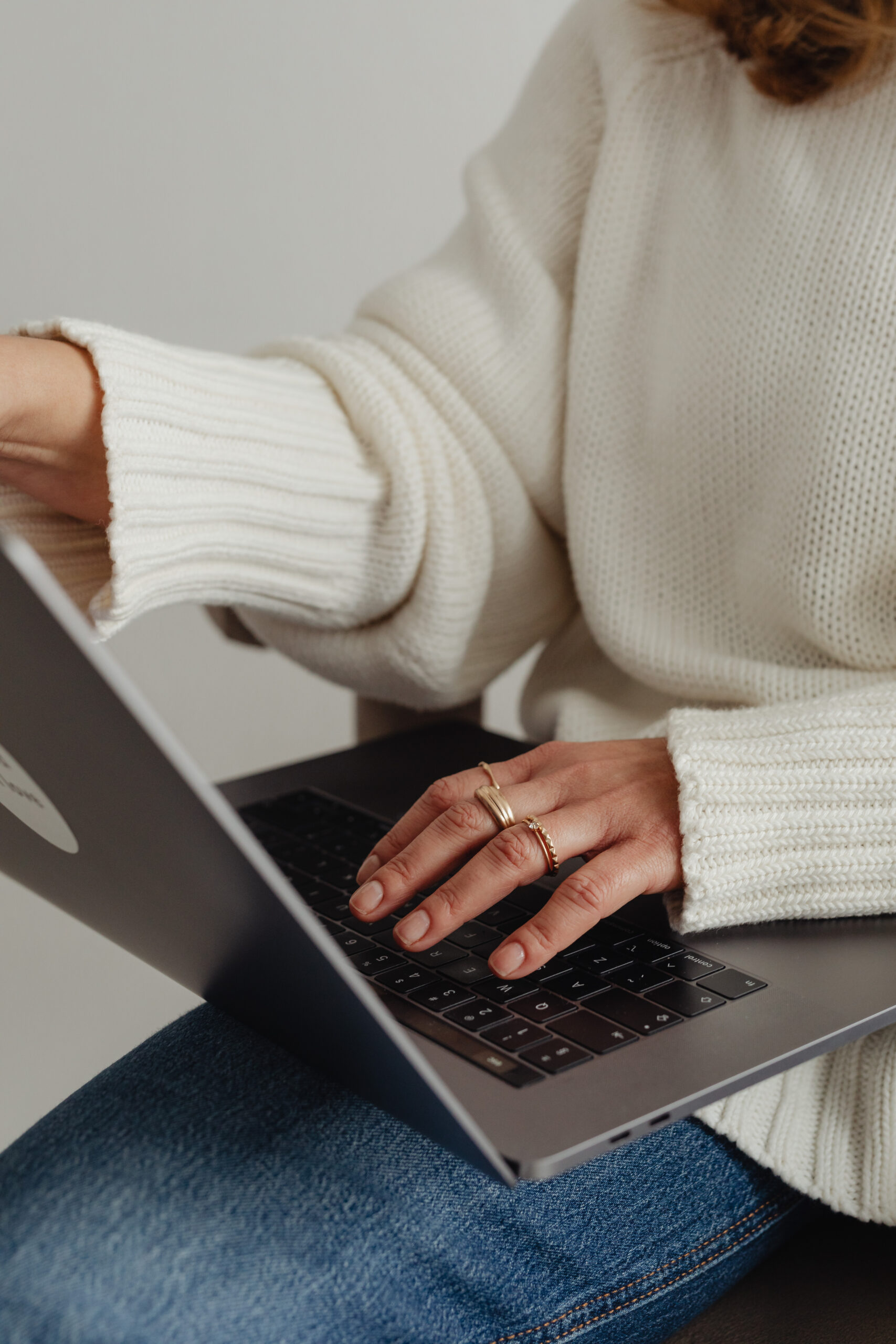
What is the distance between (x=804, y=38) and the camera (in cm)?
68

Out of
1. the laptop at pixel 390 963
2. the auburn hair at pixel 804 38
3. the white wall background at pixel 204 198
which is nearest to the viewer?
the laptop at pixel 390 963

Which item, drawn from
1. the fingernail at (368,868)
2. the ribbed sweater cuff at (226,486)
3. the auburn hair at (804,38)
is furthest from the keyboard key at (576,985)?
the auburn hair at (804,38)

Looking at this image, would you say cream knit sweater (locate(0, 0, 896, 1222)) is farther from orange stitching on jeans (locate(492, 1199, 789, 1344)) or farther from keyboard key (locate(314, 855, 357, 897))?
keyboard key (locate(314, 855, 357, 897))

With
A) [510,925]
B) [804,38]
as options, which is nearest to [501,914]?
[510,925]

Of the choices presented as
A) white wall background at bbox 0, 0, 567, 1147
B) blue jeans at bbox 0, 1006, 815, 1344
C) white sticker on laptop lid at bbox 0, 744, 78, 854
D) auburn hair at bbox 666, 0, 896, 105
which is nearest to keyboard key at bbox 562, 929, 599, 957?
blue jeans at bbox 0, 1006, 815, 1344

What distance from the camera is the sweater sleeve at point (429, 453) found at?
27.7 inches

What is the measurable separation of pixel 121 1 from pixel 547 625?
752 mm

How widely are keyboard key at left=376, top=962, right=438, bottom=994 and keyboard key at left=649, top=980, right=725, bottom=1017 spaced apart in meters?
0.09

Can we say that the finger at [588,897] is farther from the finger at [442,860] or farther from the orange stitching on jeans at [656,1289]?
the orange stitching on jeans at [656,1289]

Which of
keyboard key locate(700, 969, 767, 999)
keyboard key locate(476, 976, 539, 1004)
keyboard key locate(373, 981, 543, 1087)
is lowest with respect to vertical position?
keyboard key locate(700, 969, 767, 999)

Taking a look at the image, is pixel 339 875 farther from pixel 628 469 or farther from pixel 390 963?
pixel 628 469

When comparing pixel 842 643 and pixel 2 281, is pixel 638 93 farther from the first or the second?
pixel 2 281

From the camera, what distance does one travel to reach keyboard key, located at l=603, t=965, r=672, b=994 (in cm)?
47

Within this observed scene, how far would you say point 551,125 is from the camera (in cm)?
81
